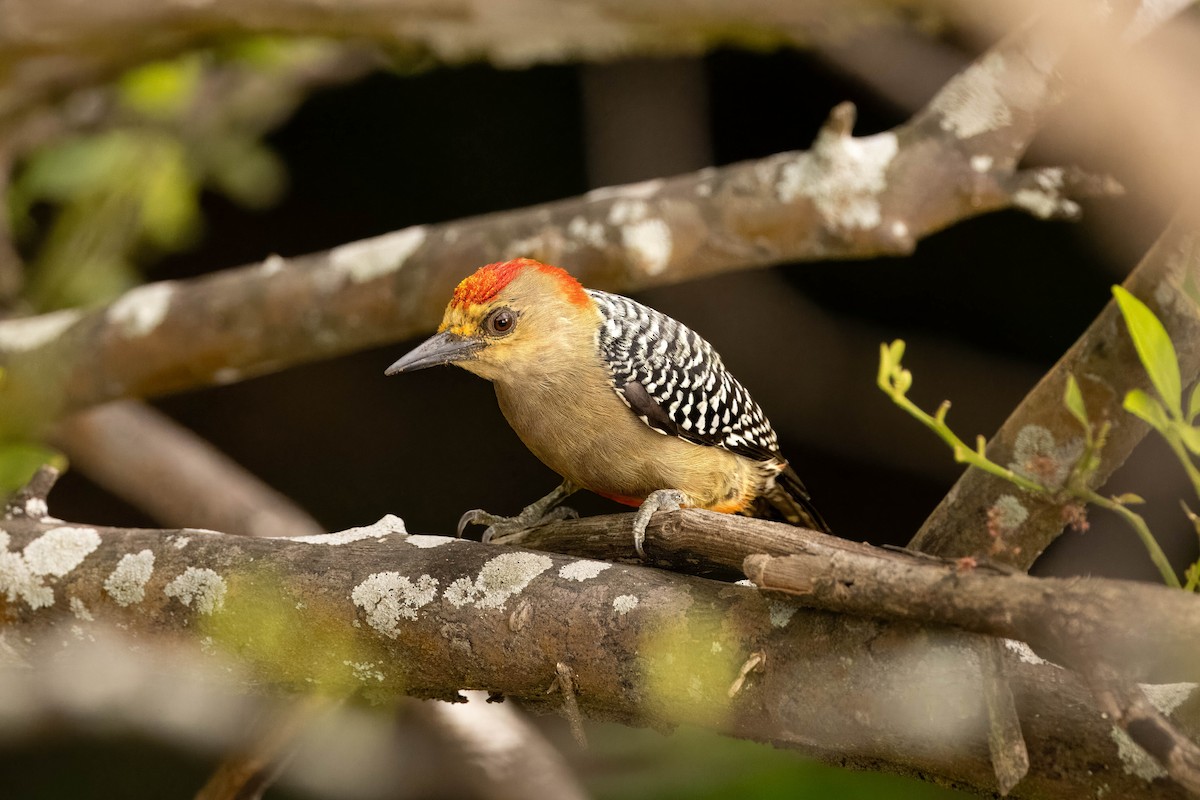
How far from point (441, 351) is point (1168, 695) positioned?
1.35 meters

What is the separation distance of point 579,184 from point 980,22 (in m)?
3.91

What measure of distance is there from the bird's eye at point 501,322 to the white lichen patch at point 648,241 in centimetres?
96

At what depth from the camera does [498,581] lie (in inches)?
73.9

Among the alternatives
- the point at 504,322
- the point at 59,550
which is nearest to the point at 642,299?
the point at 504,322

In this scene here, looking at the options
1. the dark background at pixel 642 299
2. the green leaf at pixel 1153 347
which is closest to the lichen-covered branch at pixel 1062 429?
the green leaf at pixel 1153 347

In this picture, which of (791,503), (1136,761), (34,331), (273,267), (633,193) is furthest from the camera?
(34,331)

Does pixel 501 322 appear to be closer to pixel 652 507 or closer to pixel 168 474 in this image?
pixel 652 507

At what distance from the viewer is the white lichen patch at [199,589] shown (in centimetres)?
200

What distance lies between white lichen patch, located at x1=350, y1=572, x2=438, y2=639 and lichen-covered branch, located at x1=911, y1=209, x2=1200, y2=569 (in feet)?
3.02

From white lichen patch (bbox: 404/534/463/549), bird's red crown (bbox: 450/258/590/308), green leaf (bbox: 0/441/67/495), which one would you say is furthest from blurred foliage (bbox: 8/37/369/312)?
white lichen patch (bbox: 404/534/463/549)

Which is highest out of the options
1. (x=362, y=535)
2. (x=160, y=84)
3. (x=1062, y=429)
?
(x=1062, y=429)

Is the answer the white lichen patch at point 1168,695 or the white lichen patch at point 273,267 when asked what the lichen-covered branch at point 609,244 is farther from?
the white lichen patch at point 1168,695

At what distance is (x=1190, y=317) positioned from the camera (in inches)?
73.7

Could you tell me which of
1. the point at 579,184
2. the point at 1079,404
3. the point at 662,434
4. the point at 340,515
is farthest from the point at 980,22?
the point at 340,515
